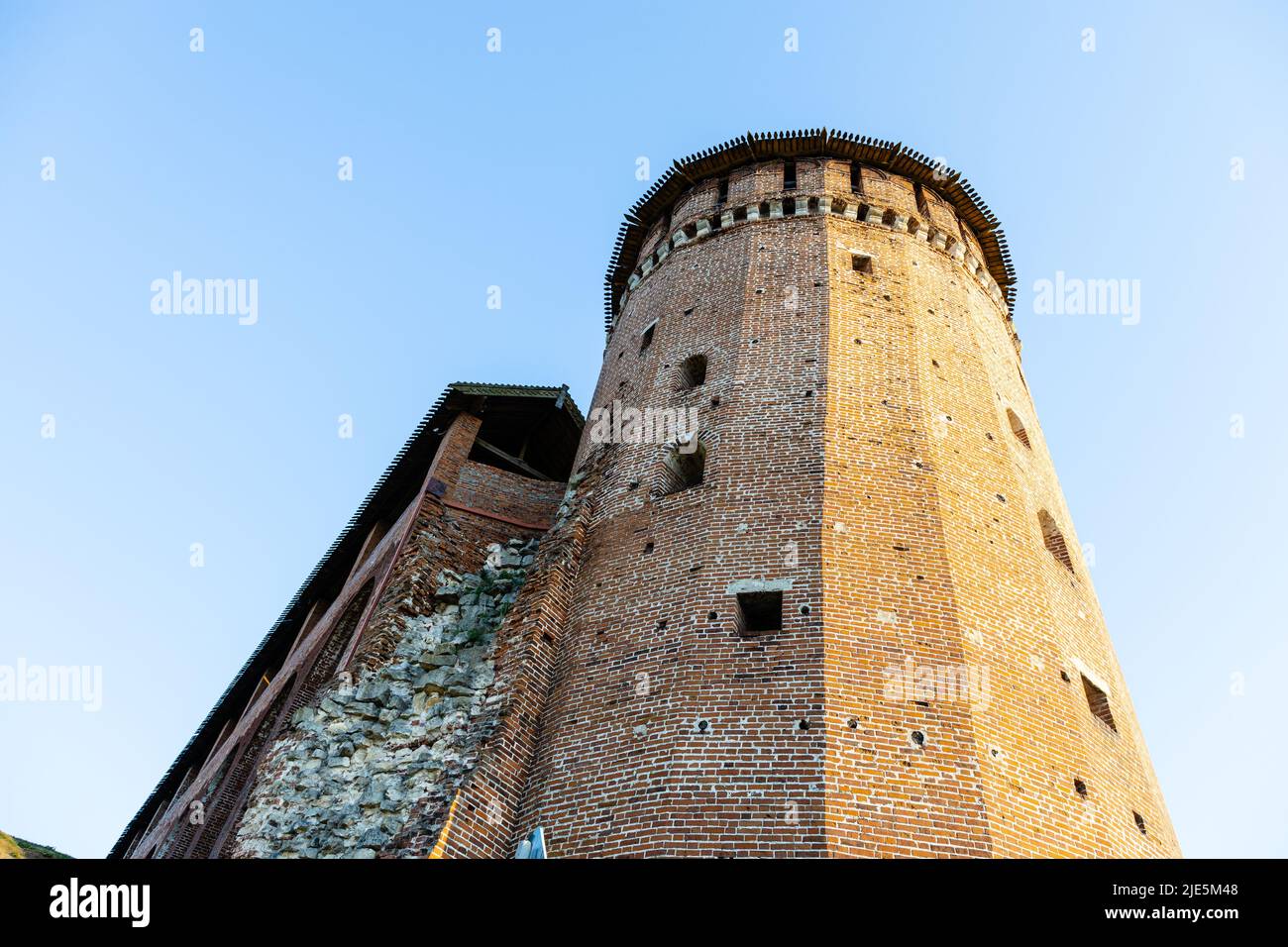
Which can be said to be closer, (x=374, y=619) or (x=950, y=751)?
(x=950, y=751)

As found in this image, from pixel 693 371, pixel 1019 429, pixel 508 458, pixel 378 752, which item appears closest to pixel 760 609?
pixel 378 752

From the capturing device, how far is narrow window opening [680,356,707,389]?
54.4 feet

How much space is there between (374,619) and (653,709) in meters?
5.63

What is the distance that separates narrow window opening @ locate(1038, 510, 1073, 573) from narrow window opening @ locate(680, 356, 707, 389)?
573 cm

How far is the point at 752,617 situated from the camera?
1236 centimetres

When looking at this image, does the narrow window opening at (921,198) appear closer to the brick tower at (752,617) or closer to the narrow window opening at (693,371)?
the brick tower at (752,617)

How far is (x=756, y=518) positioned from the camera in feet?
43.2

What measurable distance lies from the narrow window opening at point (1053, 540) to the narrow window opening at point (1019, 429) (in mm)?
1752

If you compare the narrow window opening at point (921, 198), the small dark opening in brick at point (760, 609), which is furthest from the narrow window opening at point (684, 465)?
the narrow window opening at point (921, 198)

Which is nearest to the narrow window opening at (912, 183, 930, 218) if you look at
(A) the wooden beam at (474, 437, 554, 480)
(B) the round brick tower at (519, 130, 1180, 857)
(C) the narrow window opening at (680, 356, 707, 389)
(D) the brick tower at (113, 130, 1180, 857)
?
(D) the brick tower at (113, 130, 1180, 857)

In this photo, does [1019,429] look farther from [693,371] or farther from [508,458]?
[508,458]

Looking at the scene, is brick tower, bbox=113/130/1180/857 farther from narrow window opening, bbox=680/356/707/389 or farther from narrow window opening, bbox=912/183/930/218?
narrow window opening, bbox=912/183/930/218
